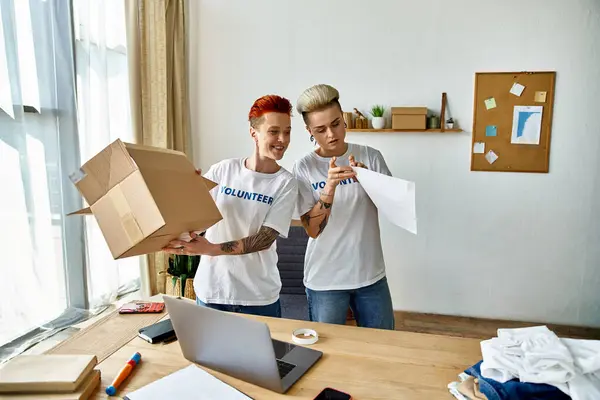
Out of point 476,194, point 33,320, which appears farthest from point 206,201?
point 476,194

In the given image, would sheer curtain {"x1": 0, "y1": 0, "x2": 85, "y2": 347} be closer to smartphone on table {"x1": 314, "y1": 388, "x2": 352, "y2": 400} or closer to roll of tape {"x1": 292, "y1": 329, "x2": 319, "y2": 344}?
roll of tape {"x1": 292, "y1": 329, "x2": 319, "y2": 344}

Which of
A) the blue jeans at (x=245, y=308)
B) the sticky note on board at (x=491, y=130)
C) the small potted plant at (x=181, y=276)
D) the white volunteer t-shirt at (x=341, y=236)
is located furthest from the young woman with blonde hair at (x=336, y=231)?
the sticky note on board at (x=491, y=130)

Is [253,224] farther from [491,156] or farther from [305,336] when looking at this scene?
[491,156]

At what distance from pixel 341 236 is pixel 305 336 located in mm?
606

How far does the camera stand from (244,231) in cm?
156

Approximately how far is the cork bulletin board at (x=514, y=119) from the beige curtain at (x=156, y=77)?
2207 mm

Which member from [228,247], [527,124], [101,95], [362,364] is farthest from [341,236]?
[527,124]

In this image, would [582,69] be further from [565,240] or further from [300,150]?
[300,150]

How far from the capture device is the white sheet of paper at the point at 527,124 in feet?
10.0

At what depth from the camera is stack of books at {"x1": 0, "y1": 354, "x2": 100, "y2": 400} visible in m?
0.93

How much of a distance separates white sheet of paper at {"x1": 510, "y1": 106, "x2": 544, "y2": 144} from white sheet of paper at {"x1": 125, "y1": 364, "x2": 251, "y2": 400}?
2.82 m

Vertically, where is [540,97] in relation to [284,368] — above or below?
above

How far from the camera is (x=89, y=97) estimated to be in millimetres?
2553

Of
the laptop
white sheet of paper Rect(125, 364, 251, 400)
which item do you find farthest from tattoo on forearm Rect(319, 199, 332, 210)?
white sheet of paper Rect(125, 364, 251, 400)
